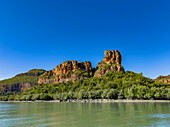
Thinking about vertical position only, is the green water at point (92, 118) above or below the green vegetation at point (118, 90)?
below

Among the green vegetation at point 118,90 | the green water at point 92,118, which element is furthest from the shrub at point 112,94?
the green water at point 92,118

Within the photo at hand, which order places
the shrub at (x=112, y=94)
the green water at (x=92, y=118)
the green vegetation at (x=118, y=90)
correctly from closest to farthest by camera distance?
the green water at (x=92, y=118) < the green vegetation at (x=118, y=90) < the shrub at (x=112, y=94)

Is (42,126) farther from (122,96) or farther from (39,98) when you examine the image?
(39,98)

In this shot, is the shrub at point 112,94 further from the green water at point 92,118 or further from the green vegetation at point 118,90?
the green water at point 92,118

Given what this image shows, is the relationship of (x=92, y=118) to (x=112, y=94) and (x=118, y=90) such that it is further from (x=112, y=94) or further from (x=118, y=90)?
(x=118, y=90)

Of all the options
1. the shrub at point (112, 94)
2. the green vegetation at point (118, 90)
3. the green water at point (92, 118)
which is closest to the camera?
the green water at point (92, 118)

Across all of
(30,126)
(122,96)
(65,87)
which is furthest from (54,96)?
(30,126)

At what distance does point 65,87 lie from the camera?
192 m

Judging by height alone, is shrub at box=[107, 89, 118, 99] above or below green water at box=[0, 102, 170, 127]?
above

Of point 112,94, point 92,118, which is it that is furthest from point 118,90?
point 92,118

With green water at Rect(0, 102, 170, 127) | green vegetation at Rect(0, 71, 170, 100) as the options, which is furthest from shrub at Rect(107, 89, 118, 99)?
green water at Rect(0, 102, 170, 127)

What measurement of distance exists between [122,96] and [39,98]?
90.3 m

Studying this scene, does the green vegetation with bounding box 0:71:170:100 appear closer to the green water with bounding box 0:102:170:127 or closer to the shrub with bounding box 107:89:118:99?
the shrub with bounding box 107:89:118:99

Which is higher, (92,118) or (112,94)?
(112,94)
